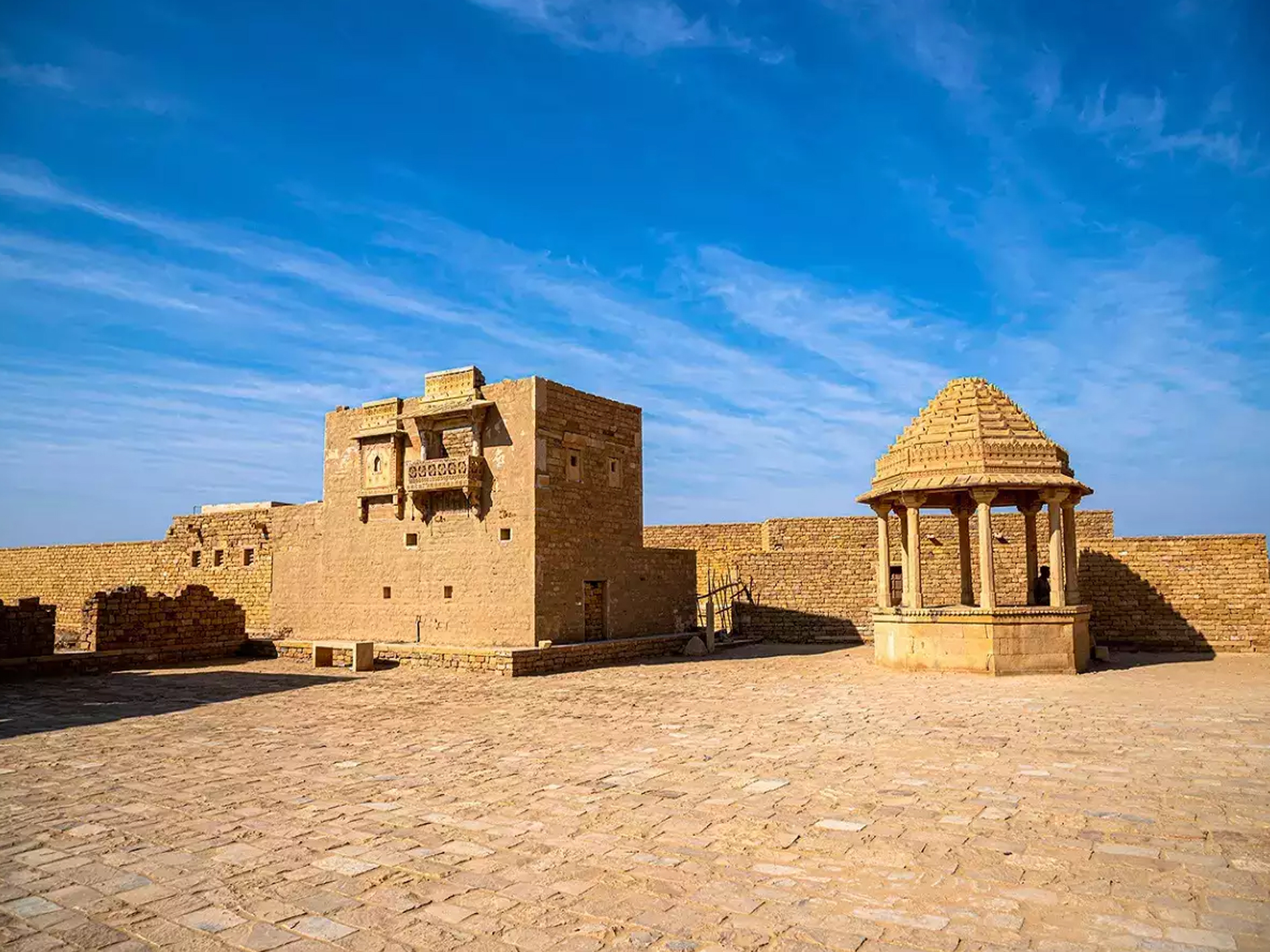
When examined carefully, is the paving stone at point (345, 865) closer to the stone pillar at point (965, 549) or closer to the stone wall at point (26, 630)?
the stone wall at point (26, 630)

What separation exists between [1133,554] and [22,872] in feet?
72.7

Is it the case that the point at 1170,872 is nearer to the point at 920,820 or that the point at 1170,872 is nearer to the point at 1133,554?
the point at 920,820

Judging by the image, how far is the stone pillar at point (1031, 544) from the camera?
60.3 ft

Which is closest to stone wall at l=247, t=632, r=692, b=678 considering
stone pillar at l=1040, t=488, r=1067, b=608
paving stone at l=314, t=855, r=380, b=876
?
stone pillar at l=1040, t=488, r=1067, b=608

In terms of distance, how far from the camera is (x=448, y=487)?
61.3 feet

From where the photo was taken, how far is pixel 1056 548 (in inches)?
652

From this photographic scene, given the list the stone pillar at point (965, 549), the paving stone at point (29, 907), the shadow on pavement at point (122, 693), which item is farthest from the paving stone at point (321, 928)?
the stone pillar at point (965, 549)

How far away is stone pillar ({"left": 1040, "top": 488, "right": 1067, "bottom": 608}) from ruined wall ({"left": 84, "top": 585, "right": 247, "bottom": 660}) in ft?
59.9

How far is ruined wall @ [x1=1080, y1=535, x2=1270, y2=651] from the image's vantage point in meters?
19.9

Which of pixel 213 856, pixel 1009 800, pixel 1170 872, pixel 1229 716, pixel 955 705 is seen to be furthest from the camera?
pixel 955 705

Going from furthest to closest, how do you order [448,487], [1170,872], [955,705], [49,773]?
1. [448,487]
2. [955,705]
3. [49,773]
4. [1170,872]

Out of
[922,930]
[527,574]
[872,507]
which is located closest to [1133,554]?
[872,507]

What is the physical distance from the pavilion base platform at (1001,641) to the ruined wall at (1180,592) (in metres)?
5.65

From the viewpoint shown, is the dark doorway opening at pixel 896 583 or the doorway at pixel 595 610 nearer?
the doorway at pixel 595 610
